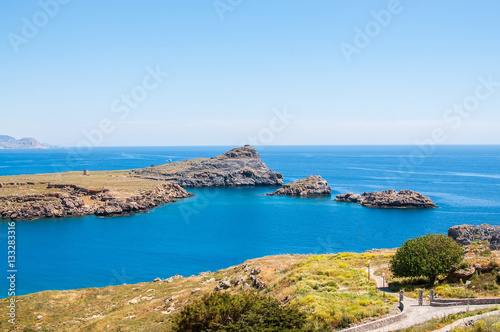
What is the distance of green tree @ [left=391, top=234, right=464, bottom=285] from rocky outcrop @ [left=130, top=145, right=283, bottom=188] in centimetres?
10794

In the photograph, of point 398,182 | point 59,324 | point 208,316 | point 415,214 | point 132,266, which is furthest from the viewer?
point 398,182

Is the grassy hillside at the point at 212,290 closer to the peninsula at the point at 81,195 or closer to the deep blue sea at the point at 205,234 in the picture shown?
the deep blue sea at the point at 205,234

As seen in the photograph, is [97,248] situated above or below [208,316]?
below

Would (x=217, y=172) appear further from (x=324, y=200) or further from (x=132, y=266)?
(x=132, y=266)

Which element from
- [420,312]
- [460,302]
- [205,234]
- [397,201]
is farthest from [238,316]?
[397,201]

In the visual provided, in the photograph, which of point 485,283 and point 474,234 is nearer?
point 485,283

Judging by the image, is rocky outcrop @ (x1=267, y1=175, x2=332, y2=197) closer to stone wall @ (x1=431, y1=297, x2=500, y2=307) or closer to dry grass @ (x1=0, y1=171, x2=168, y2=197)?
dry grass @ (x1=0, y1=171, x2=168, y2=197)

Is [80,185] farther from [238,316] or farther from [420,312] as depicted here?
[420,312]

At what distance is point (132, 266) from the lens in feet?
171

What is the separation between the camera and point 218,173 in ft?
439

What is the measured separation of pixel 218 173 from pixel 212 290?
342ft

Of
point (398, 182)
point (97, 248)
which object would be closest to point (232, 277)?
point (97, 248)

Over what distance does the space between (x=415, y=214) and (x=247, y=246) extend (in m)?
42.3

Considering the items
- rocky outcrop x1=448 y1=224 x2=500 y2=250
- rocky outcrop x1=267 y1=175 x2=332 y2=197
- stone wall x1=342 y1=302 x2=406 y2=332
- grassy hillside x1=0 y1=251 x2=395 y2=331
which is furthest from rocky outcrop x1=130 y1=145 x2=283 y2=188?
stone wall x1=342 y1=302 x2=406 y2=332
